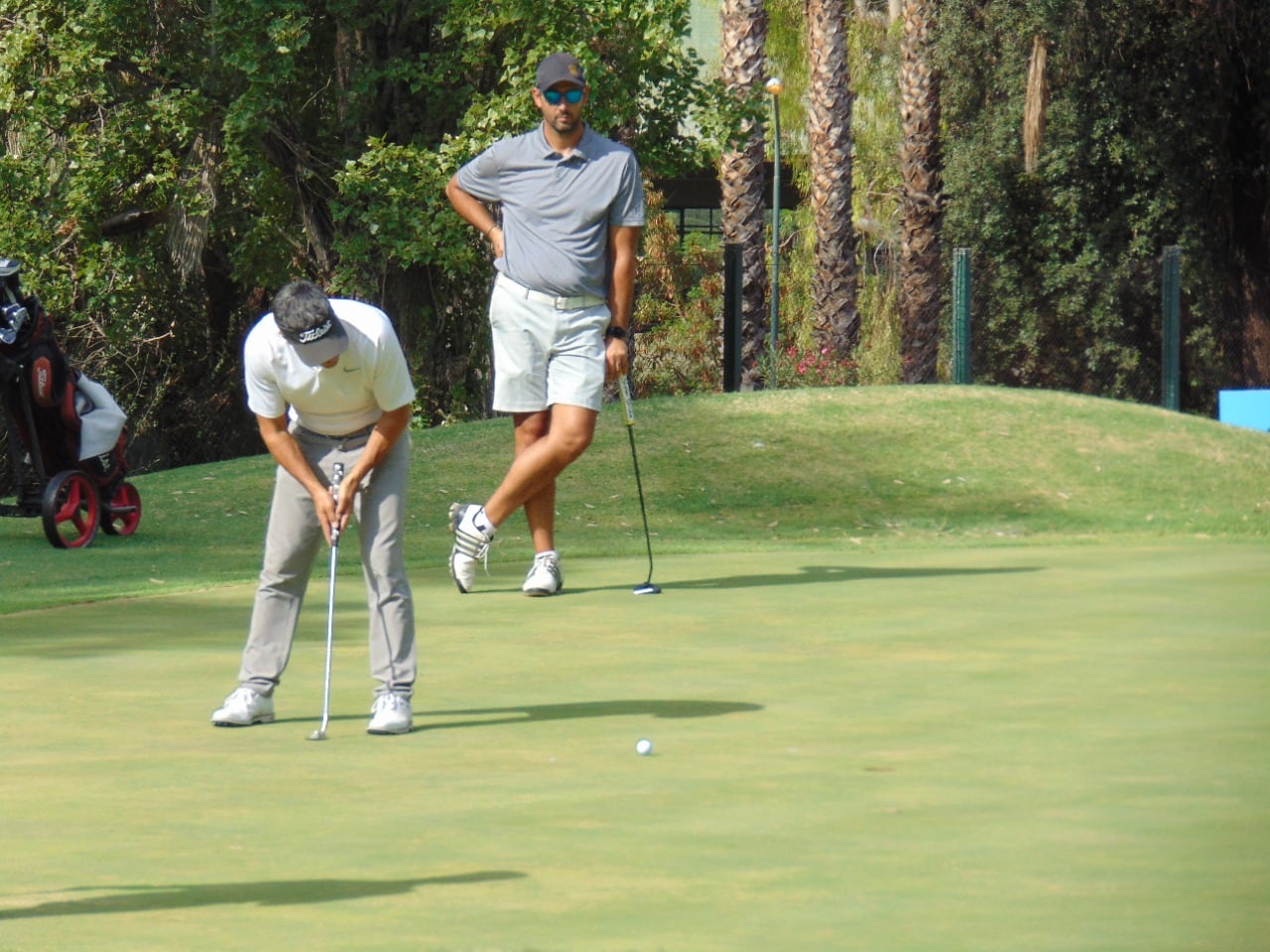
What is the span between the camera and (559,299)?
31.8ft

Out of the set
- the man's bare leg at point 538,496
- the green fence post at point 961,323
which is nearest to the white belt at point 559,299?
the man's bare leg at point 538,496

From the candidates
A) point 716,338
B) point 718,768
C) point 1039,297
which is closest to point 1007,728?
point 718,768

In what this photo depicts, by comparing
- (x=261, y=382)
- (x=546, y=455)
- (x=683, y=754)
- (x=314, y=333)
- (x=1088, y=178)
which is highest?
A: (x=1088, y=178)

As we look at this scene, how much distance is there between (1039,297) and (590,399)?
59.7 feet

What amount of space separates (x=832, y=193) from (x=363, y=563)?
2461cm

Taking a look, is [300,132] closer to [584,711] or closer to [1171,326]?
[1171,326]

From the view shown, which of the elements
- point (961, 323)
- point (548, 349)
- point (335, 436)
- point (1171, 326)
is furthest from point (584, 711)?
point (1171, 326)

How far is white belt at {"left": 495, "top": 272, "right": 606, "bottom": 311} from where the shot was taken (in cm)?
970

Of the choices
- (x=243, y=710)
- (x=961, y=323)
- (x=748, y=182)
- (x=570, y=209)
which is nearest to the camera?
(x=243, y=710)

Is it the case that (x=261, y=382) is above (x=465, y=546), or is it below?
above

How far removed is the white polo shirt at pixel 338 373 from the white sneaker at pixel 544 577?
3091 millimetres

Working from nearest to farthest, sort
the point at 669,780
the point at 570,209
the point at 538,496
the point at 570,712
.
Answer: the point at 669,780, the point at 570,712, the point at 570,209, the point at 538,496

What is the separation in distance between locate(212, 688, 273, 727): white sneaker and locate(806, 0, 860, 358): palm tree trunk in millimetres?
23852

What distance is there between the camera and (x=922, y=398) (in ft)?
52.9
